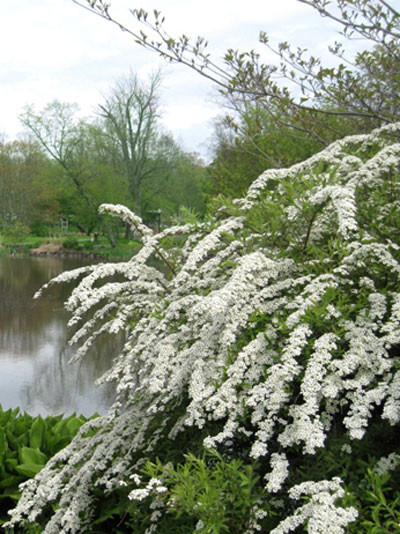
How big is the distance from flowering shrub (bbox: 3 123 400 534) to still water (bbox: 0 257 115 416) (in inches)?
38.8

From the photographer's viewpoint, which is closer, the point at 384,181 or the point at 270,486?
the point at 270,486

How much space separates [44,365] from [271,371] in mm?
6617

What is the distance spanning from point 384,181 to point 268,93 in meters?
1.48

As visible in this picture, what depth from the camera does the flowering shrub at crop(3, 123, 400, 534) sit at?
5.90 ft

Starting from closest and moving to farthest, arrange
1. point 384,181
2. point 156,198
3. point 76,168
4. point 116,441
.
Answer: point 116,441
point 384,181
point 76,168
point 156,198

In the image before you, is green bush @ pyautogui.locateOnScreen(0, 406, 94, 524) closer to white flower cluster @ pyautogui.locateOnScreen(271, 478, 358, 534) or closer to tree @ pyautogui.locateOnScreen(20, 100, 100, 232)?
white flower cluster @ pyautogui.locateOnScreen(271, 478, 358, 534)

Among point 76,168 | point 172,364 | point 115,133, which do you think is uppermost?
point 115,133

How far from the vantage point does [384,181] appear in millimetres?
2941

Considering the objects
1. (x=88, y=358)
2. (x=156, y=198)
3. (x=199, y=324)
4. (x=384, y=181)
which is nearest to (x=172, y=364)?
(x=199, y=324)

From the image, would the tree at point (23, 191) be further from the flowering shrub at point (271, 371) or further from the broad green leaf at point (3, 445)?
the flowering shrub at point (271, 371)

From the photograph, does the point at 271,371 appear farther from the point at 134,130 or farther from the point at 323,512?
the point at 134,130

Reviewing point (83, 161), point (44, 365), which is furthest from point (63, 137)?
point (44, 365)

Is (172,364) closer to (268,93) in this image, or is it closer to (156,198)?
(268,93)

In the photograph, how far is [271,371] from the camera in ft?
6.23
